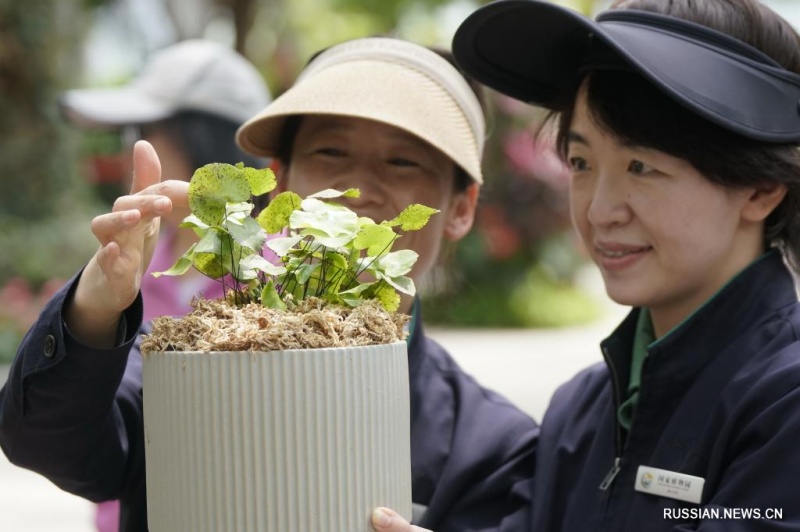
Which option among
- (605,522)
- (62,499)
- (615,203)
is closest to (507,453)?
(605,522)

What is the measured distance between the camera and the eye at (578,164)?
2.02 meters

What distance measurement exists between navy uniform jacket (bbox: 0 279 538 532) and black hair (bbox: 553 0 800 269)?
681mm

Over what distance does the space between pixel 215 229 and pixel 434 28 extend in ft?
54.4

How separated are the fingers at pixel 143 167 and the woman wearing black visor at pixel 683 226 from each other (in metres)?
0.68

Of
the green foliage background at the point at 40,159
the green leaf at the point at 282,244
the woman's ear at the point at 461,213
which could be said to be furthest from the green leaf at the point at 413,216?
the green foliage background at the point at 40,159

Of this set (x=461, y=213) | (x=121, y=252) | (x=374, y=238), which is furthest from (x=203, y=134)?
(x=374, y=238)

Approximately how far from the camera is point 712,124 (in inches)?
72.7

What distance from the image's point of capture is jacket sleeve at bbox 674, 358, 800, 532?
1.61 meters

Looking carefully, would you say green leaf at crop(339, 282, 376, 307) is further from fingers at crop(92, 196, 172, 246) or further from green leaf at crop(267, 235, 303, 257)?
fingers at crop(92, 196, 172, 246)

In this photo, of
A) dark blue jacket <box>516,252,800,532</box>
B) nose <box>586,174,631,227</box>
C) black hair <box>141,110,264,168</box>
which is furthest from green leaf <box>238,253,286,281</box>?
black hair <box>141,110,264,168</box>

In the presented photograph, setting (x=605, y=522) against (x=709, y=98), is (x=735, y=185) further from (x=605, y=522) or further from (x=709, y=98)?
(x=605, y=522)

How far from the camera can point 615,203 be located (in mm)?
1898

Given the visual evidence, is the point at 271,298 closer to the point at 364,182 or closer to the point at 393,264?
the point at 393,264

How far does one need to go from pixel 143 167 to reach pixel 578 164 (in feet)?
2.69
